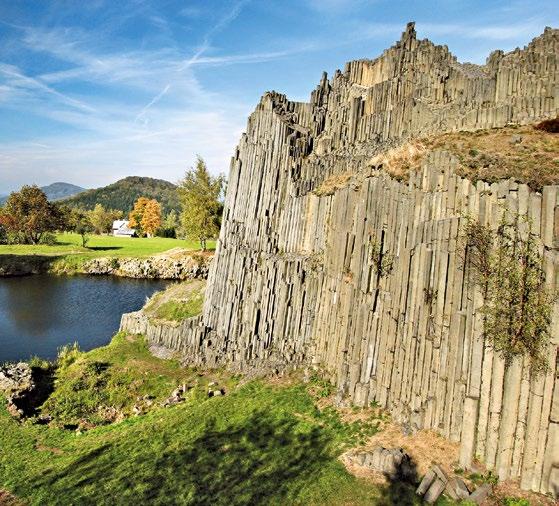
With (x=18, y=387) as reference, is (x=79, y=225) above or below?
above

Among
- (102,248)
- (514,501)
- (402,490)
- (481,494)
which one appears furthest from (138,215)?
(514,501)

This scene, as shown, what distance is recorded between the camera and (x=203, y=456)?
1498cm

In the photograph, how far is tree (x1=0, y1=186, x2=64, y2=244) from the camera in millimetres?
90375

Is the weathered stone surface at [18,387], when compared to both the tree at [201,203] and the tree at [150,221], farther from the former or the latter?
the tree at [150,221]

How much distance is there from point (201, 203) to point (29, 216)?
156ft

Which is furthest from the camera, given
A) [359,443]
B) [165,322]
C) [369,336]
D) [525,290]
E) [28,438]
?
[165,322]

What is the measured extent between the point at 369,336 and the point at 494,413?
5.80 m

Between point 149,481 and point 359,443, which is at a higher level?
point 359,443

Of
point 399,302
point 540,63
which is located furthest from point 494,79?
point 399,302

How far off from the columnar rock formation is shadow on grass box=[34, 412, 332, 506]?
2.88 metres

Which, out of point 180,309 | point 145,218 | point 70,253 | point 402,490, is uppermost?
point 145,218

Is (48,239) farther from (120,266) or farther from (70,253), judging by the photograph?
(120,266)

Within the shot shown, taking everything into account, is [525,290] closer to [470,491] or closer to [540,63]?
[470,491]

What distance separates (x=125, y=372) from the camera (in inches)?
1003
